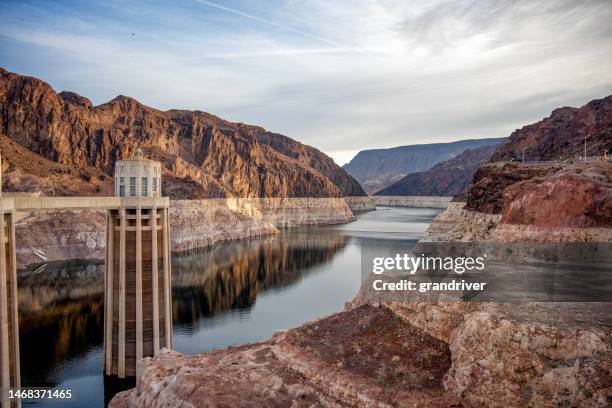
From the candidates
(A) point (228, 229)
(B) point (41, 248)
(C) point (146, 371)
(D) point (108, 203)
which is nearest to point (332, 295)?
(D) point (108, 203)

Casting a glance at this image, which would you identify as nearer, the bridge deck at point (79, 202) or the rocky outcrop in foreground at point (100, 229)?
the bridge deck at point (79, 202)

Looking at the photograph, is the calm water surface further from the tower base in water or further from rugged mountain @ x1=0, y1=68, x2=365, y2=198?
rugged mountain @ x1=0, y1=68, x2=365, y2=198

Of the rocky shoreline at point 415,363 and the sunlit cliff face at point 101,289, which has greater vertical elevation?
the rocky shoreline at point 415,363

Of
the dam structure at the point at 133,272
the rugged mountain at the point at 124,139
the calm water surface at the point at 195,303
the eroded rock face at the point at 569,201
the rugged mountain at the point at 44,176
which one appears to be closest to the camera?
the eroded rock face at the point at 569,201

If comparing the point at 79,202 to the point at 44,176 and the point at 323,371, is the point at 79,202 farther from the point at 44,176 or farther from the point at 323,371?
the point at 44,176

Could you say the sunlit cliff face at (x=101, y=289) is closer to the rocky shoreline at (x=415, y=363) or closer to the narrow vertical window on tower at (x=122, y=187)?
the narrow vertical window on tower at (x=122, y=187)

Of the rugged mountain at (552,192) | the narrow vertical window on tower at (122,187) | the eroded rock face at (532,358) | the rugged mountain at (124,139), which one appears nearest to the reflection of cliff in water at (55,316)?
the narrow vertical window on tower at (122,187)
